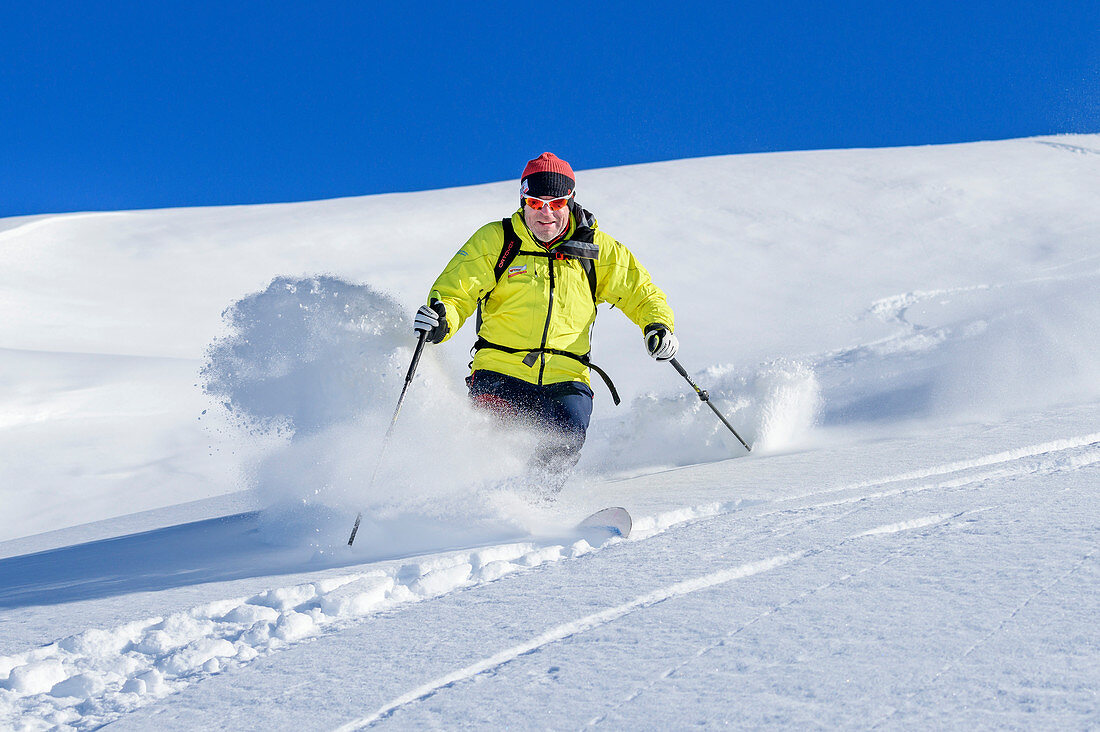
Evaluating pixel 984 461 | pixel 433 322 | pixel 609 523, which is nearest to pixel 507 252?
pixel 433 322

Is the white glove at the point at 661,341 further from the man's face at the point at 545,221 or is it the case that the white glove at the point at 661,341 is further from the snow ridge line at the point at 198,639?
the snow ridge line at the point at 198,639

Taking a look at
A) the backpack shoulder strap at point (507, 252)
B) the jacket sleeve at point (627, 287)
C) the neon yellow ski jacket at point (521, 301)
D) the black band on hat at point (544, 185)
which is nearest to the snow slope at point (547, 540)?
the neon yellow ski jacket at point (521, 301)

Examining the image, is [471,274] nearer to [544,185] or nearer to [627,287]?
[544,185]

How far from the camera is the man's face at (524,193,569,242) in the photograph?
392 centimetres

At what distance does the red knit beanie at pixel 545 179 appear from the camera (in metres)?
3.89

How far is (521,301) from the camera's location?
3955mm

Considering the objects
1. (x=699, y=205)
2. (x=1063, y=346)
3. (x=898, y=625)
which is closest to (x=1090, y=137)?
(x=699, y=205)

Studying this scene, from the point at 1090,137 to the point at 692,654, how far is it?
85.5 ft

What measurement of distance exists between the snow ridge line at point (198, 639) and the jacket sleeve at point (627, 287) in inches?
65.2

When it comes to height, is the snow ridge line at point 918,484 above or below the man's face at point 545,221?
below

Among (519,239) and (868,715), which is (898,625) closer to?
(868,715)

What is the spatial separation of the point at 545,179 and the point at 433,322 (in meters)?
0.82

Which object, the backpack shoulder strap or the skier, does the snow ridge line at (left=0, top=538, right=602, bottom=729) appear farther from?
the backpack shoulder strap

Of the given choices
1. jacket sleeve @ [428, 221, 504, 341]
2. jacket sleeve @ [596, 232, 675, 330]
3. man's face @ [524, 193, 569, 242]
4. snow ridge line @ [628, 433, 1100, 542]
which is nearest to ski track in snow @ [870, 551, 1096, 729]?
snow ridge line @ [628, 433, 1100, 542]
